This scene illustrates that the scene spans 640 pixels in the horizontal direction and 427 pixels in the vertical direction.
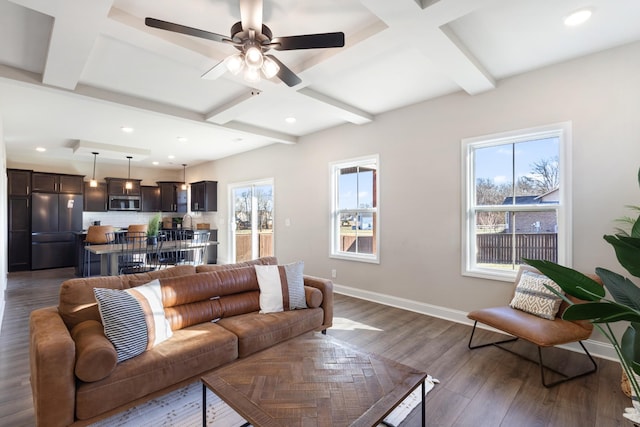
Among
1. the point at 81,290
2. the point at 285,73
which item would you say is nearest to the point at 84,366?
the point at 81,290

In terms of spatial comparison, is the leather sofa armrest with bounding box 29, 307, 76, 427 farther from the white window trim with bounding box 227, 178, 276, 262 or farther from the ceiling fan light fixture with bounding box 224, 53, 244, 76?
the white window trim with bounding box 227, 178, 276, 262

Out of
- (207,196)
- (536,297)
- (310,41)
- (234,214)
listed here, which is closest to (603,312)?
(310,41)

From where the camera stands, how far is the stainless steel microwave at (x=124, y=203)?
7949mm

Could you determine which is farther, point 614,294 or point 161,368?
point 161,368

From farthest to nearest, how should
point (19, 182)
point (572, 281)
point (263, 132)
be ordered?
point (19, 182), point (263, 132), point (572, 281)

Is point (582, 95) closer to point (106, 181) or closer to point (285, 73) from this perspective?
point (285, 73)

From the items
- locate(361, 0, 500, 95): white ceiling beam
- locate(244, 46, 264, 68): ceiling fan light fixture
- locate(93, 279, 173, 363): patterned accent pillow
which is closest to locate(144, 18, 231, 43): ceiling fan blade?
locate(244, 46, 264, 68): ceiling fan light fixture

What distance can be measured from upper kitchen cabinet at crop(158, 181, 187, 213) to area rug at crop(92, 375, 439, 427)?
24.9ft

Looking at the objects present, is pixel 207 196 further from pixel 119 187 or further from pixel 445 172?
pixel 445 172

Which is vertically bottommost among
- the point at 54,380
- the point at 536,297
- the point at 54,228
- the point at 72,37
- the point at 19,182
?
the point at 54,380

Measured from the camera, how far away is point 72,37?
2.27 metres

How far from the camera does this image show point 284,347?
204 centimetres

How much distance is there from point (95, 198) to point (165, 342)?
7.44m

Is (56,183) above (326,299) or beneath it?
above
